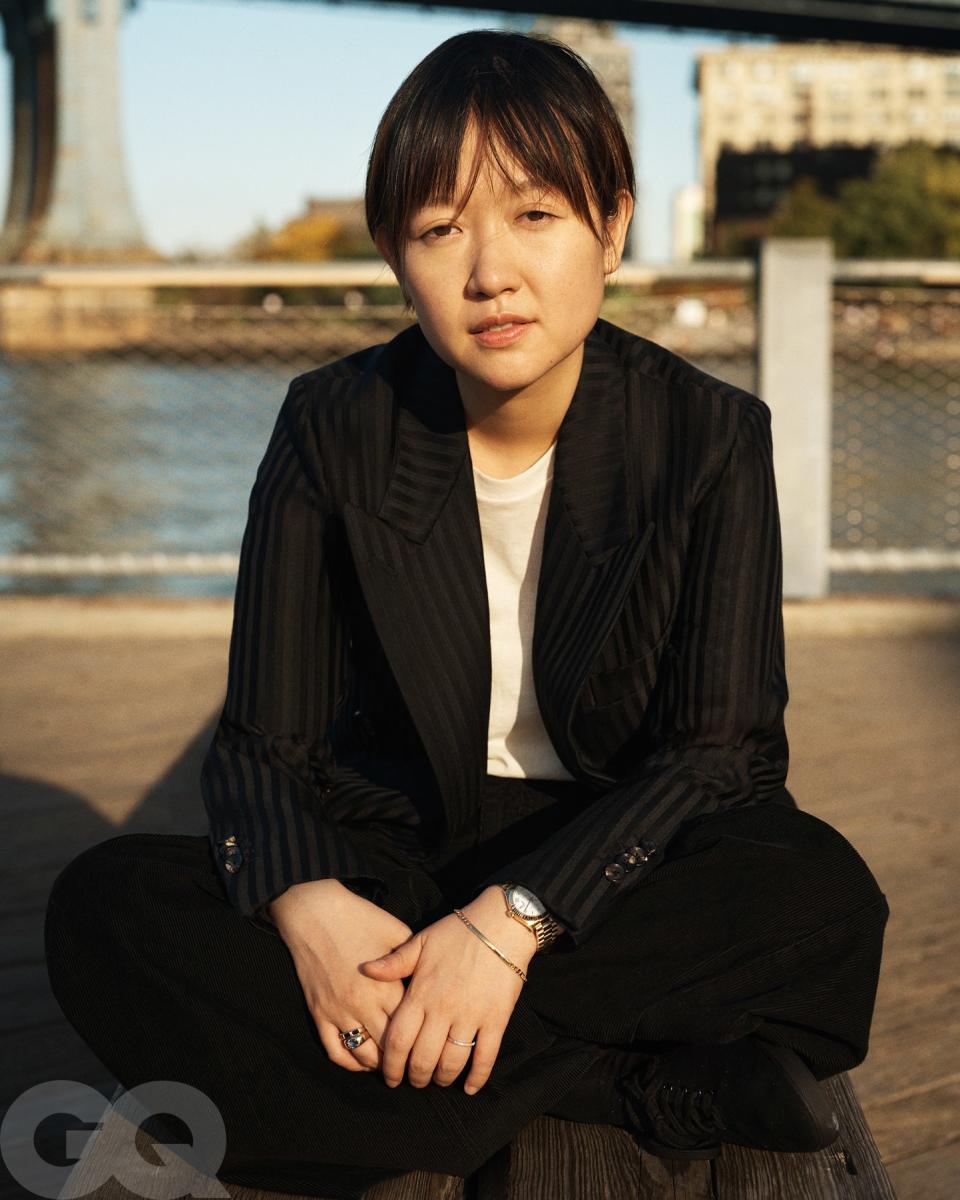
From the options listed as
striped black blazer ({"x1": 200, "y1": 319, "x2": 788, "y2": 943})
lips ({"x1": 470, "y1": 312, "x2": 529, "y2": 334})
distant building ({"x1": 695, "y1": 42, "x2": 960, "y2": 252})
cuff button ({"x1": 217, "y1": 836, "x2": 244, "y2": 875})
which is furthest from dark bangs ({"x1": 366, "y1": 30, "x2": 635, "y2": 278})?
distant building ({"x1": 695, "y1": 42, "x2": 960, "y2": 252})

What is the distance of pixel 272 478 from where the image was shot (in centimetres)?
160

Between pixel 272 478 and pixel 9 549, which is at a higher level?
pixel 272 478

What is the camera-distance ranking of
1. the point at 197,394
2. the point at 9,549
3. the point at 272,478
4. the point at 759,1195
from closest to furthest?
the point at 759,1195
the point at 272,478
the point at 197,394
the point at 9,549

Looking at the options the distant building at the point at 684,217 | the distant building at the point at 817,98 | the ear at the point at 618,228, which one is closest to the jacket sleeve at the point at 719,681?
the ear at the point at 618,228

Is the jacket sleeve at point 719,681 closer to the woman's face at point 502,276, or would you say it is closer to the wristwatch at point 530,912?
the wristwatch at point 530,912

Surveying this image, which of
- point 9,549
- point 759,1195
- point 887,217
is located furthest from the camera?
point 887,217

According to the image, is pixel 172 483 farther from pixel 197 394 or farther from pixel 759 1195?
pixel 759 1195

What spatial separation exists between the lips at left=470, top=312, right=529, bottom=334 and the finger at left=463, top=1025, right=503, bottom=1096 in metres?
0.68

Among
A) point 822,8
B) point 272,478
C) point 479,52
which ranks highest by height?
point 822,8

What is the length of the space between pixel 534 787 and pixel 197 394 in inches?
166

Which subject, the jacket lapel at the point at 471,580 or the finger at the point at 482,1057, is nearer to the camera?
the finger at the point at 482,1057

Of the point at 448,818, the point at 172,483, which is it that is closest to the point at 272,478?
the point at 448,818

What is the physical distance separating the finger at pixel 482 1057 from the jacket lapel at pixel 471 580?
31 cm

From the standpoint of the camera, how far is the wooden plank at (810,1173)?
1.24m
